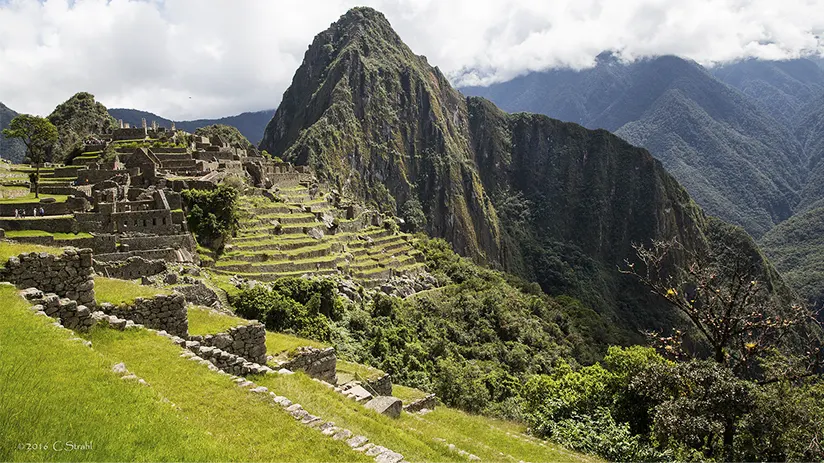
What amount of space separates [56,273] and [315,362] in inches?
285

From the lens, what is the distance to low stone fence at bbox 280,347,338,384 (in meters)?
14.4

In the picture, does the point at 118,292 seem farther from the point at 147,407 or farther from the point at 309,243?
the point at 309,243

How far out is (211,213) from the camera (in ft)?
124

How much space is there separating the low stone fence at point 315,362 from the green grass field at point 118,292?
13.2 ft

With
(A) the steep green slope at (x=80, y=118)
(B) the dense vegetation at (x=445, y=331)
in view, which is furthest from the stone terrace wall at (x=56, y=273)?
(A) the steep green slope at (x=80, y=118)

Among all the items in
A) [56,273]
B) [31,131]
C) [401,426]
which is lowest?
[401,426]

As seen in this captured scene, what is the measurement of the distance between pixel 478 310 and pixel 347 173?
13162 centimetres

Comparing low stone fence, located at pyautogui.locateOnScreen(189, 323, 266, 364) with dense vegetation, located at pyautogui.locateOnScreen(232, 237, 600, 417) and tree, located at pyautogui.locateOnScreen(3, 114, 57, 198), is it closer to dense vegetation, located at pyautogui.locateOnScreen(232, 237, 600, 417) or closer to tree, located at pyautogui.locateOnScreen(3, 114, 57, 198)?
dense vegetation, located at pyautogui.locateOnScreen(232, 237, 600, 417)

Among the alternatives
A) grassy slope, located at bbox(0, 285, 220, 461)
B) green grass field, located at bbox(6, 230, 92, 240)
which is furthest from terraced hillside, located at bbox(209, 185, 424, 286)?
grassy slope, located at bbox(0, 285, 220, 461)

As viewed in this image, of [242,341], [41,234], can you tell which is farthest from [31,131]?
[242,341]

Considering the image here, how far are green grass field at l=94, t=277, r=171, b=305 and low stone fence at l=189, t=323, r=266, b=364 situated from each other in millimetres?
1616

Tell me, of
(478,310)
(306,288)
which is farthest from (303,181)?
(306,288)

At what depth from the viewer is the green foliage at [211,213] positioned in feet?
122

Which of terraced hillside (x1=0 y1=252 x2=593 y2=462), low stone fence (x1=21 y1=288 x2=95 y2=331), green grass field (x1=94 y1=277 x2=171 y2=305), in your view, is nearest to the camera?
terraced hillside (x1=0 y1=252 x2=593 y2=462)
